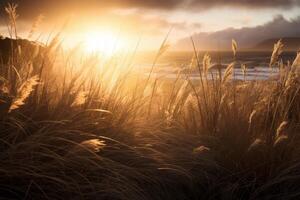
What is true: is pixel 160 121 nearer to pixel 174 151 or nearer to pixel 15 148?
pixel 174 151

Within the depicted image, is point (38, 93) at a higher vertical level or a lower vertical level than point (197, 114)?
higher

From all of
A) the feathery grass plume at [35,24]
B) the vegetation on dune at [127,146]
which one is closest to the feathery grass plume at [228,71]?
the vegetation on dune at [127,146]

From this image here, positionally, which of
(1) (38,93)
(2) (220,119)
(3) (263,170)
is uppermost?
(1) (38,93)

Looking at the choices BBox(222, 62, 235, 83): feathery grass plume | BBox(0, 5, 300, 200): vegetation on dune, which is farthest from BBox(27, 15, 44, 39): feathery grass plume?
BBox(222, 62, 235, 83): feathery grass plume

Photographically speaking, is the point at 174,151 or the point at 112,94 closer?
the point at 174,151

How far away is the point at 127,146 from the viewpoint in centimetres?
329

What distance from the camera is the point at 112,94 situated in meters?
4.15

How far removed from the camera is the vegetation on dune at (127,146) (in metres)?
2.82

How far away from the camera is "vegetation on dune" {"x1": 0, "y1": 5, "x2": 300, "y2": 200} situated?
2.82 meters

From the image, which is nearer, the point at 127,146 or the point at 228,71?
the point at 127,146

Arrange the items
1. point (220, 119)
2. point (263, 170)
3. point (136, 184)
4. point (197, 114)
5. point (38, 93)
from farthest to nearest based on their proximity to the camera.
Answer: point (197, 114), point (220, 119), point (38, 93), point (263, 170), point (136, 184)

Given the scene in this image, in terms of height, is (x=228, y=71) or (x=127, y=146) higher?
(x=228, y=71)

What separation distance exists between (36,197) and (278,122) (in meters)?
2.01

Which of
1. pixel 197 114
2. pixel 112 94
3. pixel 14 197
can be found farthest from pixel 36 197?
pixel 197 114
